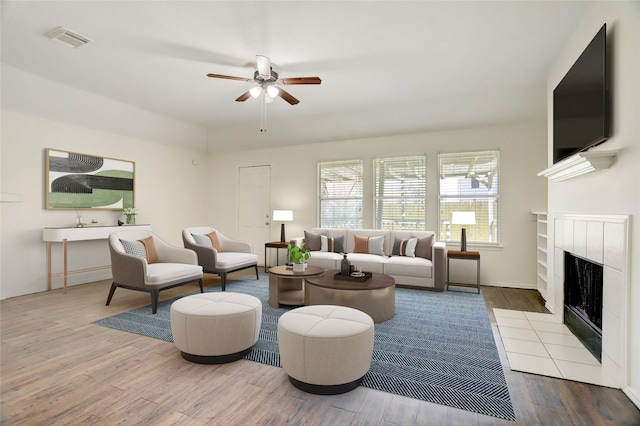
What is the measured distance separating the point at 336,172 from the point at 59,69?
4446 mm

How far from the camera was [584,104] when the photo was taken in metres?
2.79

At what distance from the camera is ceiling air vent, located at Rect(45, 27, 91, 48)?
127 inches

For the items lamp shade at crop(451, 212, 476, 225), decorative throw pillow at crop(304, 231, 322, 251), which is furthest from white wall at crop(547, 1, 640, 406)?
decorative throw pillow at crop(304, 231, 322, 251)

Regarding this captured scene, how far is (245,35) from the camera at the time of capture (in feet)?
10.9

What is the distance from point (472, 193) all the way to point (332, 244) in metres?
2.51

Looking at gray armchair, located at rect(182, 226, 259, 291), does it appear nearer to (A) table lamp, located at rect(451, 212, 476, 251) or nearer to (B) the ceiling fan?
(B) the ceiling fan

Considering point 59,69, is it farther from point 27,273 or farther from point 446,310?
point 446,310

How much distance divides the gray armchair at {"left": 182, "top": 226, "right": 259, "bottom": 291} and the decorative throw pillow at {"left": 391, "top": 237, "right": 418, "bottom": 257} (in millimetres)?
2327

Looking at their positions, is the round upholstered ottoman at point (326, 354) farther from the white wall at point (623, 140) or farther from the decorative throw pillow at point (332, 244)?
the decorative throw pillow at point (332, 244)

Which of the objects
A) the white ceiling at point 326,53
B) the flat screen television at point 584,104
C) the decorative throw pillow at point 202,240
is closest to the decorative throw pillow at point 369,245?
the white ceiling at point 326,53

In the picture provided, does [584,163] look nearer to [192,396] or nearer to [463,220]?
[463,220]

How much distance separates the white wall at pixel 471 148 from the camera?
508 centimetres

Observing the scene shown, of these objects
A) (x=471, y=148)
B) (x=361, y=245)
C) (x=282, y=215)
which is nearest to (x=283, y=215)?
(x=282, y=215)

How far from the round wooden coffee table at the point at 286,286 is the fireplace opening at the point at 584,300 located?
2.60 metres
